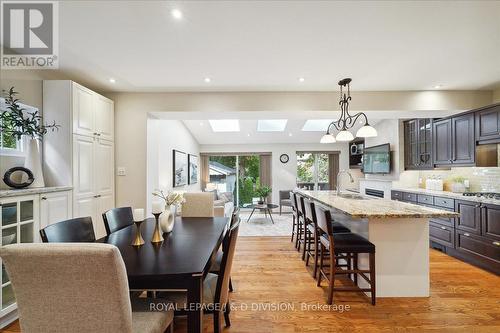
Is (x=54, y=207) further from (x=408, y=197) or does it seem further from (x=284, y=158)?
(x=284, y=158)

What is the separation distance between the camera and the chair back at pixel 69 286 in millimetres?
953

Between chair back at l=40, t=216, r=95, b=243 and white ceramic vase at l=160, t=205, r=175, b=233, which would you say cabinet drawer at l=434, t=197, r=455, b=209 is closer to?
white ceramic vase at l=160, t=205, r=175, b=233

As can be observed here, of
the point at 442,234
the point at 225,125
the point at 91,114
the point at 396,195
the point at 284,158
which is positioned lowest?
the point at 442,234

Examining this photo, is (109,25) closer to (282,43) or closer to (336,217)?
(282,43)

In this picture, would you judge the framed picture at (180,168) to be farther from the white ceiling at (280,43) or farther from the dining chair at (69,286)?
the dining chair at (69,286)

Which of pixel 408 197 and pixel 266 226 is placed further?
pixel 266 226

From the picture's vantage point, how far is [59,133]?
8.68ft

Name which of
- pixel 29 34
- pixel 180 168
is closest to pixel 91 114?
pixel 29 34

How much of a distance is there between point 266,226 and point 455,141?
392 cm

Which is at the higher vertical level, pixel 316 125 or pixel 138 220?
pixel 316 125

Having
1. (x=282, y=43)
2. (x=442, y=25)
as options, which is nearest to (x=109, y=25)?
(x=282, y=43)

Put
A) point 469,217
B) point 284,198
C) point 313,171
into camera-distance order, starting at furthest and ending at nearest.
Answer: point 313,171, point 284,198, point 469,217

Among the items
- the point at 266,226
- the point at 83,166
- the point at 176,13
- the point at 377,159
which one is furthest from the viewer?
the point at 377,159

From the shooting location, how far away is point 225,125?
6.83 m
